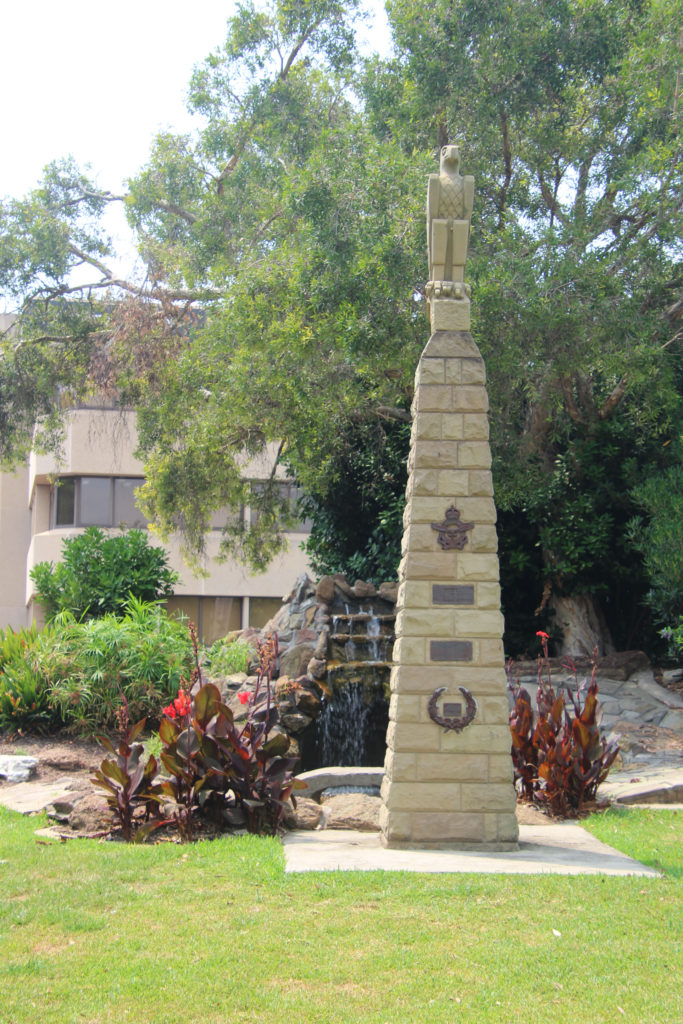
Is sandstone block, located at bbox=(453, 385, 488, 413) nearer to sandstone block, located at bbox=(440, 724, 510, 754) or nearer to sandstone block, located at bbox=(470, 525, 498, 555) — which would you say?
sandstone block, located at bbox=(470, 525, 498, 555)

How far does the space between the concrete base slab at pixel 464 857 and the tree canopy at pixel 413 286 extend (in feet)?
22.8

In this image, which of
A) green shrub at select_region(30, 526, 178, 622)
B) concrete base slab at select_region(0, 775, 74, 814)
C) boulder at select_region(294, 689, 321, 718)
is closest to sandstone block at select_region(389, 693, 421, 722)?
concrete base slab at select_region(0, 775, 74, 814)

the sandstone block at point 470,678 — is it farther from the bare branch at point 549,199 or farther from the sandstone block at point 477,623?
the bare branch at point 549,199

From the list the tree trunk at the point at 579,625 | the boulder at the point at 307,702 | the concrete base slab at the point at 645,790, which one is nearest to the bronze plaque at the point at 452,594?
the concrete base slab at the point at 645,790

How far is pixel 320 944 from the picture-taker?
15.4ft

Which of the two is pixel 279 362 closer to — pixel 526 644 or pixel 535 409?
pixel 535 409

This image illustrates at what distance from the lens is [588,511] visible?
15.3m

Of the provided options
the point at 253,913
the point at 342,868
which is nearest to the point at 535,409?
the point at 342,868

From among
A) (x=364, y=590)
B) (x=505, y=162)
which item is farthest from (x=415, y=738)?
(x=505, y=162)

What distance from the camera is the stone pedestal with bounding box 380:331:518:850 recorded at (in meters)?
6.96

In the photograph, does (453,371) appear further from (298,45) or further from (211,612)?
(211,612)

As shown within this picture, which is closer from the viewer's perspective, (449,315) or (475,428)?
(475,428)

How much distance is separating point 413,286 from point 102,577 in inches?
306

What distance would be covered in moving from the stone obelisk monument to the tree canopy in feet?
15.6
